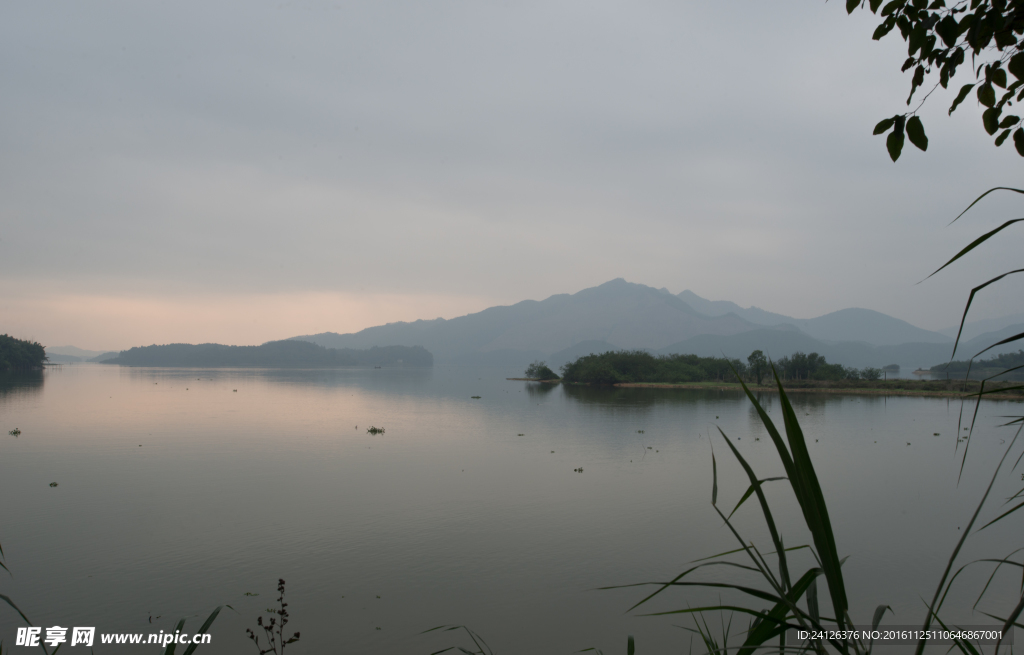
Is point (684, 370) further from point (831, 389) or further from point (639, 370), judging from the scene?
point (831, 389)

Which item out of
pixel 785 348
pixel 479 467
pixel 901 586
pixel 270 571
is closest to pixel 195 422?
pixel 479 467

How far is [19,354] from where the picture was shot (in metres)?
62.4

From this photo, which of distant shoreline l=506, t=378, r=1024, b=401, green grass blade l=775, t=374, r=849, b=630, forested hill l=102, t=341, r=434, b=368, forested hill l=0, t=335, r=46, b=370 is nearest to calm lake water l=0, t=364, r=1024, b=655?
green grass blade l=775, t=374, r=849, b=630

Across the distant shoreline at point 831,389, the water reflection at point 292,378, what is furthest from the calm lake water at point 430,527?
the water reflection at point 292,378

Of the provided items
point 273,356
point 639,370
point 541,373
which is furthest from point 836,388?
point 273,356

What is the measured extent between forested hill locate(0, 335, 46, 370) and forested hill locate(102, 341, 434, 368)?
176 feet

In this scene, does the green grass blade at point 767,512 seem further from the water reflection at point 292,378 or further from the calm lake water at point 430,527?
the water reflection at point 292,378

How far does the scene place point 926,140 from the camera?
206 cm

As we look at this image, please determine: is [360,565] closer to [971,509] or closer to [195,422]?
[971,509]

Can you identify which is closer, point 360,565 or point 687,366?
point 360,565

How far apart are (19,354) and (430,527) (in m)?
75.2

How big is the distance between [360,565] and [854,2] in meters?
6.94

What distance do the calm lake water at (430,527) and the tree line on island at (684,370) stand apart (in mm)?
29540

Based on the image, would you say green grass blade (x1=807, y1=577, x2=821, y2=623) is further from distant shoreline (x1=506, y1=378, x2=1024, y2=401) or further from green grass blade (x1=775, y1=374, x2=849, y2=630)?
distant shoreline (x1=506, y1=378, x2=1024, y2=401)
